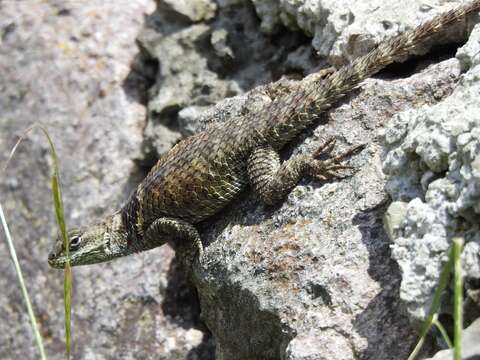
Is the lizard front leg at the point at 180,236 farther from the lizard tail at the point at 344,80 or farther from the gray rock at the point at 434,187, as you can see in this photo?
the gray rock at the point at 434,187

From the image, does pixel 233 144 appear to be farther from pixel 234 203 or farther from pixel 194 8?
pixel 194 8

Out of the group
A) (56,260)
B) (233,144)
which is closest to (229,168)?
(233,144)

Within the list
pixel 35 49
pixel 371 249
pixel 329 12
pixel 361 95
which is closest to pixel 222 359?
pixel 371 249

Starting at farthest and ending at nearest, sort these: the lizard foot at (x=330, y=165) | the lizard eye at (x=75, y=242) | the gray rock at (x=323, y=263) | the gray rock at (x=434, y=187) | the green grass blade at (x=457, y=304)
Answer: the lizard eye at (x=75, y=242) → the lizard foot at (x=330, y=165) → the gray rock at (x=323, y=263) → the gray rock at (x=434, y=187) → the green grass blade at (x=457, y=304)

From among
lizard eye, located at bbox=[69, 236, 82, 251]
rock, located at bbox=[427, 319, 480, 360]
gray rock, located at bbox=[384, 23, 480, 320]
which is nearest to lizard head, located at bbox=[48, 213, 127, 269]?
lizard eye, located at bbox=[69, 236, 82, 251]

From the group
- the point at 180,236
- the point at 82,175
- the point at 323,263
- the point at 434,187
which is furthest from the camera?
the point at 82,175

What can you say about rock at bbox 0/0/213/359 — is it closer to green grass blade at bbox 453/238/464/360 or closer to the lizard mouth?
the lizard mouth

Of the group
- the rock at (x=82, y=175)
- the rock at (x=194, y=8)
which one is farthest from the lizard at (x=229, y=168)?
the rock at (x=194, y=8)
